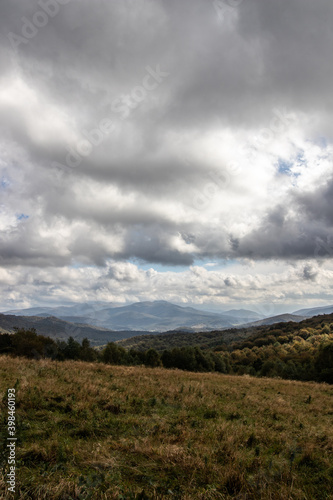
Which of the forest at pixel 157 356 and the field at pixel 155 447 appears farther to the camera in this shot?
the forest at pixel 157 356

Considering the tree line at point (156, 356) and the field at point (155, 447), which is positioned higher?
the field at point (155, 447)

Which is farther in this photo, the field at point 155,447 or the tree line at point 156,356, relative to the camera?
the tree line at point 156,356

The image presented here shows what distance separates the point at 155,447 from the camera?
6742mm

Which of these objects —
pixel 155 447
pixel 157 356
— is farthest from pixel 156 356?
pixel 155 447

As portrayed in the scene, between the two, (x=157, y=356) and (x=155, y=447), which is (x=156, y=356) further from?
(x=155, y=447)

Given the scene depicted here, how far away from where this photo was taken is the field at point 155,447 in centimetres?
514

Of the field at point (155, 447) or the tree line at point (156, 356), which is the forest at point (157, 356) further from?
the field at point (155, 447)

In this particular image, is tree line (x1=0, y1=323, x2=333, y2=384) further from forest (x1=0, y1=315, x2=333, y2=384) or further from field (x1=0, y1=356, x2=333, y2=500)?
field (x1=0, y1=356, x2=333, y2=500)

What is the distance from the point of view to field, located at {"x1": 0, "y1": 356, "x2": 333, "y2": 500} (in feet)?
16.9

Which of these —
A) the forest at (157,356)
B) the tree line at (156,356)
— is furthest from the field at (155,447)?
the tree line at (156,356)

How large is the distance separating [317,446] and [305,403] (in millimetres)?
10728

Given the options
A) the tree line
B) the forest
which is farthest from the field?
the tree line

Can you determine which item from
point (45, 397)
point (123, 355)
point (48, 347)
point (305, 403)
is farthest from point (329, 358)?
point (48, 347)

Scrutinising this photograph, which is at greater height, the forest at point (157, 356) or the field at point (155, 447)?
the field at point (155, 447)
